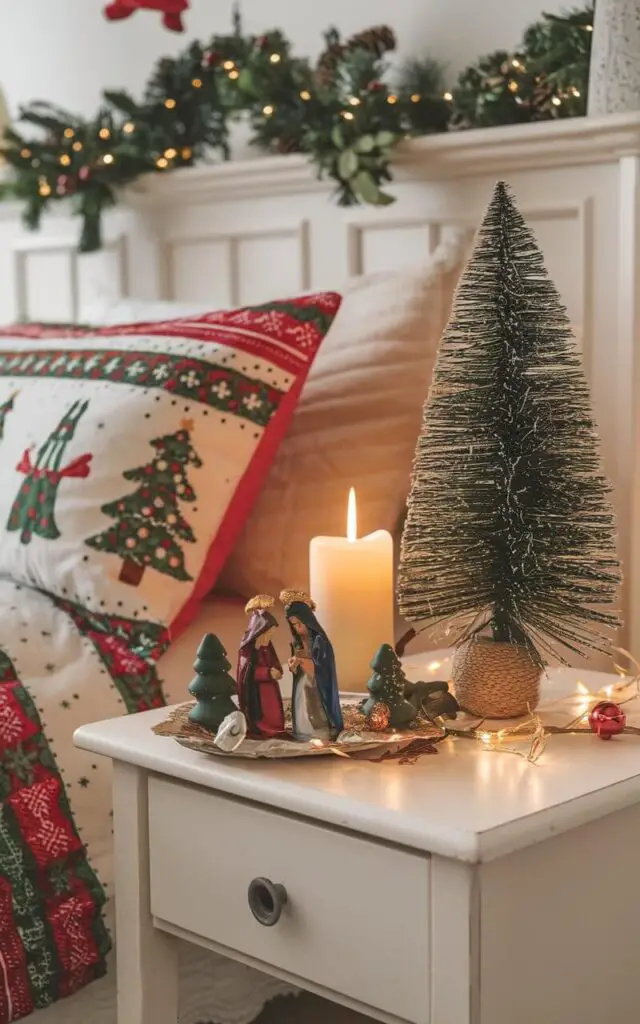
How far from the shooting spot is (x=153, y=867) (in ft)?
3.57

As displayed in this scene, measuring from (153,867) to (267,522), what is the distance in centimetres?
54

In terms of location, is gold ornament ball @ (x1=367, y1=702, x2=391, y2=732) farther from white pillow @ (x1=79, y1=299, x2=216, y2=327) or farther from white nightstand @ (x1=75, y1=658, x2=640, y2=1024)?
white pillow @ (x1=79, y1=299, x2=216, y2=327)

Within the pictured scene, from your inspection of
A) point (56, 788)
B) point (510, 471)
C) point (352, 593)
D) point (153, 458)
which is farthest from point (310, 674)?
point (153, 458)

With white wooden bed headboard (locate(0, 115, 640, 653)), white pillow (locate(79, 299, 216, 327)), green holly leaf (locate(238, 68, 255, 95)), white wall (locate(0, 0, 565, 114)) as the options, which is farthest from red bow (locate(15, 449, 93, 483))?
white wall (locate(0, 0, 565, 114))

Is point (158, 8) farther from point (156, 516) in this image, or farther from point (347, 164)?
point (156, 516)

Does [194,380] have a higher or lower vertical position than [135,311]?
lower

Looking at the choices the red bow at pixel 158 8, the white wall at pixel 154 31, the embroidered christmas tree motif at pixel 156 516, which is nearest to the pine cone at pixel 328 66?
the white wall at pixel 154 31

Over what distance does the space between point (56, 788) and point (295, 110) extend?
1.13m

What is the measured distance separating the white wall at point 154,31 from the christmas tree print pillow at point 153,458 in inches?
22.8

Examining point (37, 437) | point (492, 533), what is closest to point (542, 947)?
point (492, 533)

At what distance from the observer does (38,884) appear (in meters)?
1.21

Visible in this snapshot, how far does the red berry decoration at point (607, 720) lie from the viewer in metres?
1.06

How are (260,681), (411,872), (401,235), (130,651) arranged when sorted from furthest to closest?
(401,235) → (130,651) → (260,681) → (411,872)

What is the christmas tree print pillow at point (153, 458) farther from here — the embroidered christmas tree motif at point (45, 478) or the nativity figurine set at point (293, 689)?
the nativity figurine set at point (293, 689)
